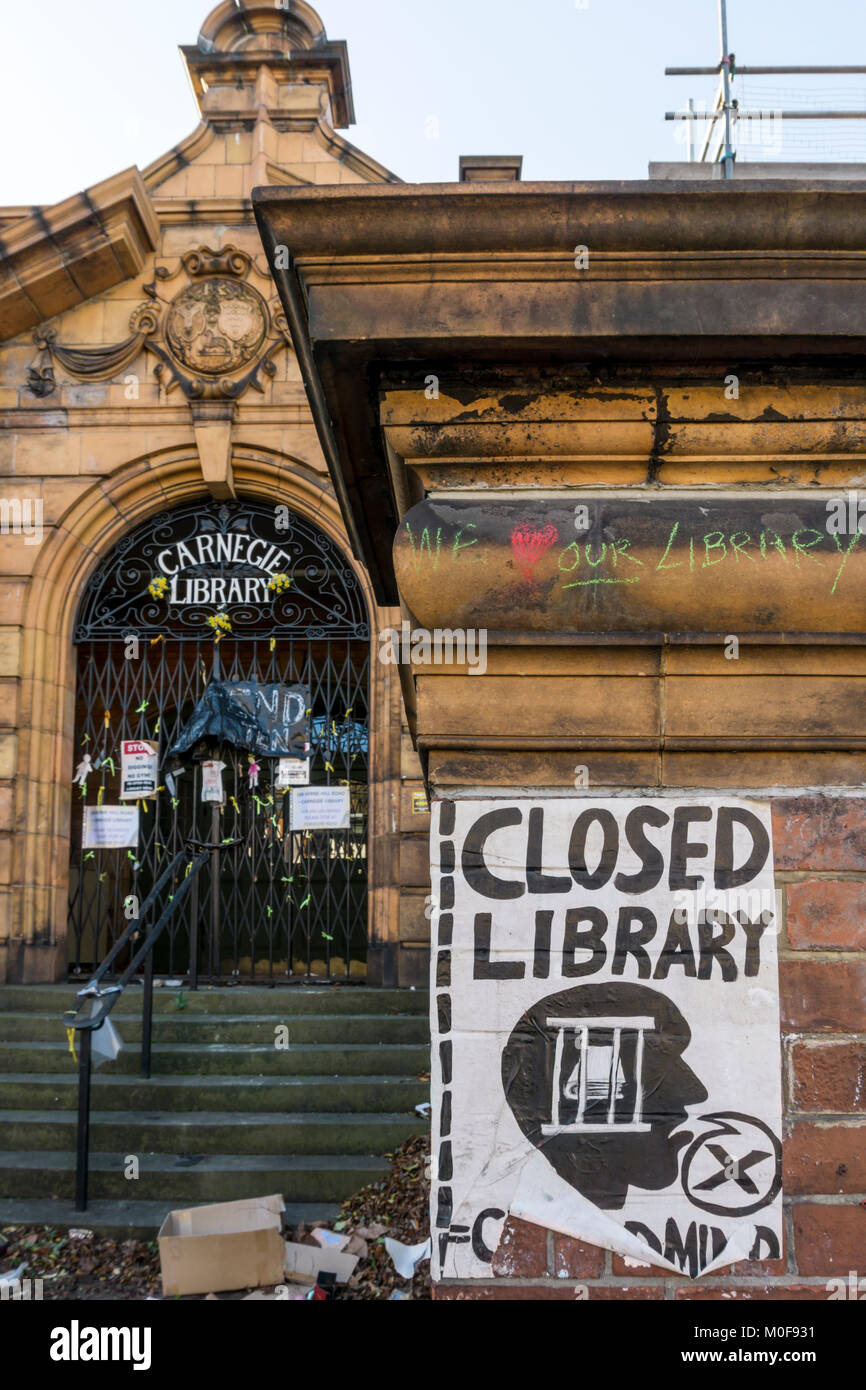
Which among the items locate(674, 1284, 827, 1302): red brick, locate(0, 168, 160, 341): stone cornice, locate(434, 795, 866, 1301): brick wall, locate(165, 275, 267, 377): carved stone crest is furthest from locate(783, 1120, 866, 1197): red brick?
locate(0, 168, 160, 341): stone cornice

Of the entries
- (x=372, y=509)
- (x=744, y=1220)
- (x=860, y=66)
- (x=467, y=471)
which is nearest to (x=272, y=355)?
(x=860, y=66)

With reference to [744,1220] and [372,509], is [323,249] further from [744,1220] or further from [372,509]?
[744,1220]

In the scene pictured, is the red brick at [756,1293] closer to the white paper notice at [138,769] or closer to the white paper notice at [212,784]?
the white paper notice at [212,784]

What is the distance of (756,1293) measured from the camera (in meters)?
1.83

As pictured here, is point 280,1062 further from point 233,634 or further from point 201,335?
point 201,335

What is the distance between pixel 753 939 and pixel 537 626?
2.08 feet

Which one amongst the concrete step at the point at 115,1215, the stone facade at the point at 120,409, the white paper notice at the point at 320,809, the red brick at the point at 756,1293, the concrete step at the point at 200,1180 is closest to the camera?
the red brick at the point at 756,1293

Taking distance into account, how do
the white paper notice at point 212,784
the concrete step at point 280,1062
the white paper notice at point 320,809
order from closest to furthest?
the concrete step at point 280,1062, the white paper notice at point 212,784, the white paper notice at point 320,809

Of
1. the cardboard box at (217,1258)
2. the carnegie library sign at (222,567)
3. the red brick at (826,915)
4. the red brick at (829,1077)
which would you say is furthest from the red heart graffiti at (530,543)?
the carnegie library sign at (222,567)

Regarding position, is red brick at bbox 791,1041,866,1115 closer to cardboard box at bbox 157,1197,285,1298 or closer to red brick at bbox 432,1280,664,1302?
red brick at bbox 432,1280,664,1302

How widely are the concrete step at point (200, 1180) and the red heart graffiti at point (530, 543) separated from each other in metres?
4.51

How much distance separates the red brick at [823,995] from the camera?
188 centimetres

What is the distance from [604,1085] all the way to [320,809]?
723 cm

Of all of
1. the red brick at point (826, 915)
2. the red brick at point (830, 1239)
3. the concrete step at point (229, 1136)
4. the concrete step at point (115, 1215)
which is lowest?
the concrete step at point (115, 1215)
